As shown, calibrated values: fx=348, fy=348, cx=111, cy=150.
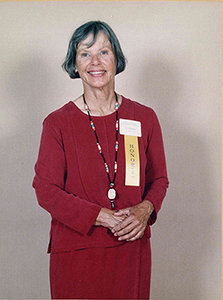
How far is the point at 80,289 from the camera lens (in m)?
1.76

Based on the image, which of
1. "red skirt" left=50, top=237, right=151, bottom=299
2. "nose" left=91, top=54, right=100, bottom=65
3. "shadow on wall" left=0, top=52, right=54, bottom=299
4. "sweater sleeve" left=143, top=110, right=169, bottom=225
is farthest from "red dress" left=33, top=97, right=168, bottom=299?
"shadow on wall" left=0, top=52, right=54, bottom=299

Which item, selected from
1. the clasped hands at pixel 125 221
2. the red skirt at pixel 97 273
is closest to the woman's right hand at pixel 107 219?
the clasped hands at pixel 125 221

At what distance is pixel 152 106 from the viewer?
2.75 meters

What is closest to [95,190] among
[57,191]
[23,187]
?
[57,191]

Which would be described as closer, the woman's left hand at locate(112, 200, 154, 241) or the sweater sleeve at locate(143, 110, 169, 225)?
the woman's left hand at locate(112, 200, 154, 241)

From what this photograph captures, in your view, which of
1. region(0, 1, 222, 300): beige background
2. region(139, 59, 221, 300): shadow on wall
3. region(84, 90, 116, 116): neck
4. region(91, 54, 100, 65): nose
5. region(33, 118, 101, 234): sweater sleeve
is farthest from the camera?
region(139, 59, 221, 300): shadow on wall

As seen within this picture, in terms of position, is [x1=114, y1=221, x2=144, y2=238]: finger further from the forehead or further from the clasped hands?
the forehead

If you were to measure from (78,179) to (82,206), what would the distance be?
0.15 metres

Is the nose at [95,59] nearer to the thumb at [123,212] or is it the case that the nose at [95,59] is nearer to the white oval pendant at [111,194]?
the white oval pendant at [111,194]

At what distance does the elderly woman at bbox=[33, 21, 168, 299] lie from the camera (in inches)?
67.4

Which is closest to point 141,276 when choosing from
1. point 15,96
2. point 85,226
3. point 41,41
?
point 85,226

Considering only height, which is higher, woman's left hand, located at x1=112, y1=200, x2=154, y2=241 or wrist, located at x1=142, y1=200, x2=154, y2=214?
wrist, located at x1=142, y1=200, x2=154, y2=214

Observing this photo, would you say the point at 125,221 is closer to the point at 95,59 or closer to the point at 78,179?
the point at 78,179

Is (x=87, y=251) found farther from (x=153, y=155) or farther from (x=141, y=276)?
(x=153, y=155)
